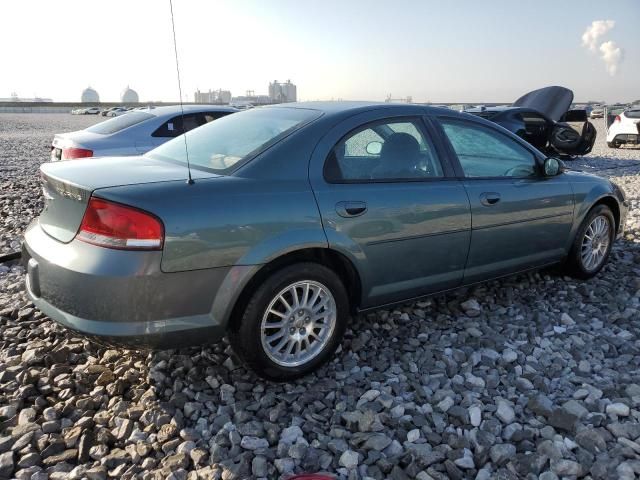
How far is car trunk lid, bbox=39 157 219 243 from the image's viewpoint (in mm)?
2570

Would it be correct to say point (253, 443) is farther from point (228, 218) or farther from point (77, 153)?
point (77, 153)

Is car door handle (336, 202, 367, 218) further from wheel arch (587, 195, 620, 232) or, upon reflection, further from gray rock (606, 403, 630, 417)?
wheel arch (587, 195, 620, 232)

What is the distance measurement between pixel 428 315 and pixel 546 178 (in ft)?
4.65

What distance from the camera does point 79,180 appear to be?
2.64m

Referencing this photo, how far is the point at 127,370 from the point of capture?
3068 millimetres

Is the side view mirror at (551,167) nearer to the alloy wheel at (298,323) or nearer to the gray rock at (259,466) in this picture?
the alloy wheel at (298,323)

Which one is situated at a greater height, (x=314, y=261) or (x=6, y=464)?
(x=314, y=261)

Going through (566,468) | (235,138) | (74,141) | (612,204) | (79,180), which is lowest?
(566,468)

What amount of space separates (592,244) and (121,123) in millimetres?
6252

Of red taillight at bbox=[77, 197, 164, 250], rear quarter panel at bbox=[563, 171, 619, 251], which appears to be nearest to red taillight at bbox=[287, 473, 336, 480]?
red taillight at bbox=[77, 197, 164, 250]

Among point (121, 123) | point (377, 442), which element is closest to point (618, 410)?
point (377, 442)

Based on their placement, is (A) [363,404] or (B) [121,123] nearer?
(A) [363,404]

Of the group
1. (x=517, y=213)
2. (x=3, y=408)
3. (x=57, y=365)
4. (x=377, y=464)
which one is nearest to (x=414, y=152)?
(x=517, y=213)

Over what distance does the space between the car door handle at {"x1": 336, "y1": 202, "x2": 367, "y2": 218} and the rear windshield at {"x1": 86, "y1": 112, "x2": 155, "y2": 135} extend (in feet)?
17.9
